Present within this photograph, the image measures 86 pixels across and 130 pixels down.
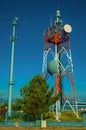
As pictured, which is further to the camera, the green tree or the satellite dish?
the satellite dish

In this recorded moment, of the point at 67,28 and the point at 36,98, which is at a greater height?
the point at 67,28

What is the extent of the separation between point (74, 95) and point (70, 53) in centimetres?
910

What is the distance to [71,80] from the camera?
6081 centimetres

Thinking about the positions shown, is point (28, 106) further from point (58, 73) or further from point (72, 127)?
point (58, 73)

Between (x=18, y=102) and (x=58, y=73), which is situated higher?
(x=58, y=73)

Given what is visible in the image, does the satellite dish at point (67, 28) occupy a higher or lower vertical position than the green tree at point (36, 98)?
higher

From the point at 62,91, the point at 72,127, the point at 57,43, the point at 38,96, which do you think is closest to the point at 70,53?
the point at 57,43

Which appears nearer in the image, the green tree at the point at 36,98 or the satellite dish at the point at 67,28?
the green tree at the point at 36,98

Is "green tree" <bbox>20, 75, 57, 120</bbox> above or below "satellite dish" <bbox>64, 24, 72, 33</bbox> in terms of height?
below

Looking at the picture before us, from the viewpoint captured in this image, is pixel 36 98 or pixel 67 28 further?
pixel 67 28

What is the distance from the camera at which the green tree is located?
48.0 metres

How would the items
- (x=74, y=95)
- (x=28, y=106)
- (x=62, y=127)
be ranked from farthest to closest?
(x=74, y=95) → (x=28, y=106) → (x=62, y=127)

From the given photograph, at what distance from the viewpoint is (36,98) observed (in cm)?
4828

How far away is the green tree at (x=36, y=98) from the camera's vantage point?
4800cm
